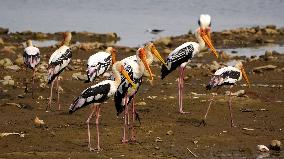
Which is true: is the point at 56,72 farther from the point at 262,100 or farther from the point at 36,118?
the point at 262,100

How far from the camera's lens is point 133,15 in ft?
160

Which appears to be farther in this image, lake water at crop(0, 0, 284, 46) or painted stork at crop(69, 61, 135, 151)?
lake water at crop(0, 0, 284, 46)

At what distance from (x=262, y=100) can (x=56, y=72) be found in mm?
4778

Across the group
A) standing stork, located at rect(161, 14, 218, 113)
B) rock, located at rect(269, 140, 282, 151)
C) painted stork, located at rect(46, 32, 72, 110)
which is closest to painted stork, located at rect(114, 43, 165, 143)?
rock, located at rect(269, 140, 282, 151)

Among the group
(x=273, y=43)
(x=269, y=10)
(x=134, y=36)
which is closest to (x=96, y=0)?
(x=269, y=10)

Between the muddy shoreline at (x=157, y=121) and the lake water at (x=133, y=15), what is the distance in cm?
1324

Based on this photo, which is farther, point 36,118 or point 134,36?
point 134,36

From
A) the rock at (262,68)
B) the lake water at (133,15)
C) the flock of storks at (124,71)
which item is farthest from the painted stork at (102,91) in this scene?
the lake water at (133,15)

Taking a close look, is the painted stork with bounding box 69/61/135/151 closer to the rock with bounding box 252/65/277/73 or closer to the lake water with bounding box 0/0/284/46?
the rock with bounding box 252/65/277/73

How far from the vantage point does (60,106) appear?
15.9 m

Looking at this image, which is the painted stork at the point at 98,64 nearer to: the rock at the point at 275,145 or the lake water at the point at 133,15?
the rock at the point at 275,145

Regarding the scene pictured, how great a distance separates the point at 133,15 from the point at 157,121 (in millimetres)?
34918

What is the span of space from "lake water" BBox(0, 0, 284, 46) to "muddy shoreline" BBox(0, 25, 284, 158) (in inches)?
521

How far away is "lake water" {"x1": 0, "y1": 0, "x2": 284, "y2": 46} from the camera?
4009 cm
